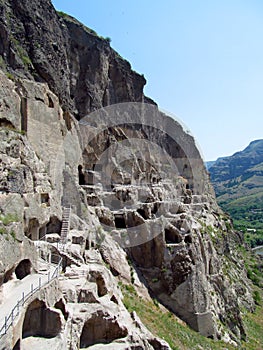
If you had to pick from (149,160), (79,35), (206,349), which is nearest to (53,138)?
(206,349)

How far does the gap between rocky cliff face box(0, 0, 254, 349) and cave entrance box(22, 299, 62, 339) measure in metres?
0.04

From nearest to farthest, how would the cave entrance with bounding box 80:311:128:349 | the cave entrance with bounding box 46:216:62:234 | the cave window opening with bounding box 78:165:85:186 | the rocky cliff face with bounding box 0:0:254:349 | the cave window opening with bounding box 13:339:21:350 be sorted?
the cave window opening with bounding box 13:339:21:350 → the cave entrance with bounding box 80:311:128:349 → the rocky cliff face with bounding box 0:0:254:349 → the cave entrance with bounding box 46:216:62:234 → the cave window opening with bounding box 78:165:85:186

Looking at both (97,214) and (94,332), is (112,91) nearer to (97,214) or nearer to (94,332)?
(97,214)

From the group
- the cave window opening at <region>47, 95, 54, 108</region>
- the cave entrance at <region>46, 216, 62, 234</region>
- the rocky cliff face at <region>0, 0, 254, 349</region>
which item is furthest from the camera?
the cave window opening at <region>47, 95, 54, 108</region>

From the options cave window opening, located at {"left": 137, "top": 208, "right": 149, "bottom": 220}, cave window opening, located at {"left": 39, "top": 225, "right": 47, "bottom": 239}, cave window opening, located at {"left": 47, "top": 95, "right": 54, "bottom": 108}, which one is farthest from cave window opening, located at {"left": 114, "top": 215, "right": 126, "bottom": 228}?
cave window opening, located at {"left": 47, "top": 95, "right": 54, "bottom": 108}

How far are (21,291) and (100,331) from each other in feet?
14.0

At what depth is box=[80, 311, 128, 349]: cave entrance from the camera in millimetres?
14266

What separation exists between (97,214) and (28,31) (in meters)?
16.7

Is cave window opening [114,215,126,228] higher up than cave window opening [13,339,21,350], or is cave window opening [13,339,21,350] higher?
cave window opening [114,215,126,228]

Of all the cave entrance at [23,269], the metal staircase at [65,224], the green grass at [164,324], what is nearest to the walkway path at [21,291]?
the cave entrance at [23,269]

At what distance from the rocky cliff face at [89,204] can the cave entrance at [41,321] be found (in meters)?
0.04

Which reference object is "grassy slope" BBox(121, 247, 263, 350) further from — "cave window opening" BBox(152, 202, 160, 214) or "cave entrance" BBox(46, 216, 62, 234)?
"cave window opening" BBox(152, 202, 160, 214)

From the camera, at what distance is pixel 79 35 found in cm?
3994

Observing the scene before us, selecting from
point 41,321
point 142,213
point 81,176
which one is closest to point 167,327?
point 142,213
